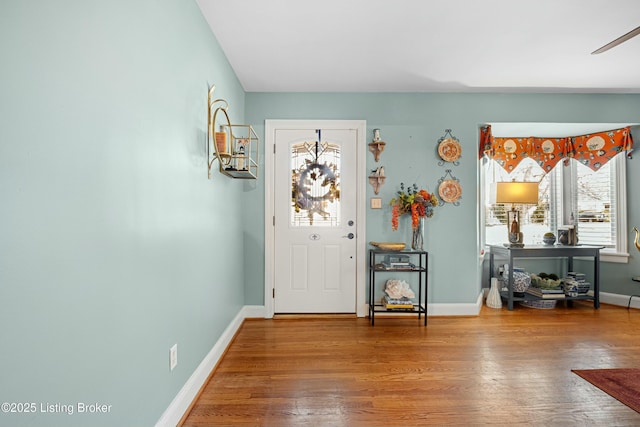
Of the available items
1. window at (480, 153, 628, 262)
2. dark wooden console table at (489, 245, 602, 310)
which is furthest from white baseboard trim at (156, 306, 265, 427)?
window at (480, 153, 628, 262)

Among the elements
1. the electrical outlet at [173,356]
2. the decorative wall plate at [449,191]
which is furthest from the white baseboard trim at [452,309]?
the electrical outlet at [173,356]

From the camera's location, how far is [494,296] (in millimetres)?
4172

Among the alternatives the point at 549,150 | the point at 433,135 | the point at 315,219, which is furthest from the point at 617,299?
the point at 315,219

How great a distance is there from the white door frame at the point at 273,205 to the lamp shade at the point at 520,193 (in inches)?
70.5

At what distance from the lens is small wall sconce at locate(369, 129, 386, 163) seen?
3.72m

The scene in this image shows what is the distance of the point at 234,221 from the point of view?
3.34 metres

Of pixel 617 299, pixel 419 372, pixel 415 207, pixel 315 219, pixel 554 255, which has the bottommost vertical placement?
pixel 419 372

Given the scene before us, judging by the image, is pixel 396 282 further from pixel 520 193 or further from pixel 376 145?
pixel 520 193

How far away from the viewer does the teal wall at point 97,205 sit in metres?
0.88

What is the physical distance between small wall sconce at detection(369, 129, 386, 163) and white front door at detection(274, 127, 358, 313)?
0.19 metres

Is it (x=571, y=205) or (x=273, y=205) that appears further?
(x=571, y=205)

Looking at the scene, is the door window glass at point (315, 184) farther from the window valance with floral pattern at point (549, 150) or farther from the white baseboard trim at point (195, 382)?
the window valance with floral pattern at point (549, 150)

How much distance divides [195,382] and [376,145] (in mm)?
2836

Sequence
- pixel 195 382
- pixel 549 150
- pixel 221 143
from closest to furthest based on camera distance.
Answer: pixel 195 382 → pixel 221 143 → pixel 549 150
